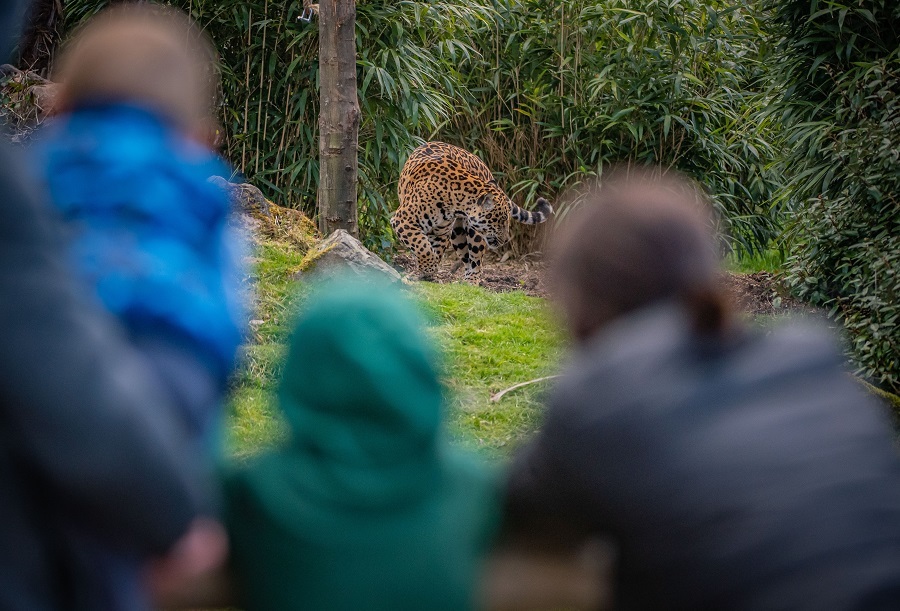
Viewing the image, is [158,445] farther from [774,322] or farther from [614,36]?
[614,36]

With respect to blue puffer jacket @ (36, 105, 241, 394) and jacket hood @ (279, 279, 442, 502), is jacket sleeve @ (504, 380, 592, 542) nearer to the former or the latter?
jacket hood @ (279, 279, 442, 502)

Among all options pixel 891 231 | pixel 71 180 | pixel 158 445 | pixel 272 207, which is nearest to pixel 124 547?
pixel 158 445

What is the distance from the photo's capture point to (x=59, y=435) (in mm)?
1040

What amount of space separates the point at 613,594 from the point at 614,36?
31.7 feet

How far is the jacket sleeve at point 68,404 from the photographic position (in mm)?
1031

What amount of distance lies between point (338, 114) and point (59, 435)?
6.04m

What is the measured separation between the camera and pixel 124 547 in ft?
3.66

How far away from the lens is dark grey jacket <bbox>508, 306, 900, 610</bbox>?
1202mm

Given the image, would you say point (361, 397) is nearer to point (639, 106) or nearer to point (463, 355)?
point (463, 355)

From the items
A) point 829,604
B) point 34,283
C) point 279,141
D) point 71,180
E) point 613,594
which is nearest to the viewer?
point 34,283

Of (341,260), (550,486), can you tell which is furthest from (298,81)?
(550,486)

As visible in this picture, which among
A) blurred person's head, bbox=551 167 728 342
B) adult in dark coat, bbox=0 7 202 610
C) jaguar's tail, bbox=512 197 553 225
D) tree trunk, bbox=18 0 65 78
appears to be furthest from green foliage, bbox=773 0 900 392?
tree trunk, bbox=18 0 65 78

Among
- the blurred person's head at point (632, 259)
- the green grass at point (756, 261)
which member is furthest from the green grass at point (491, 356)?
the green grass at point (756, 261)

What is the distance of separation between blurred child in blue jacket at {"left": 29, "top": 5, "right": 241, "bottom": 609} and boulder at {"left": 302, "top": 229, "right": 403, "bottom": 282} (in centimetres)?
418
